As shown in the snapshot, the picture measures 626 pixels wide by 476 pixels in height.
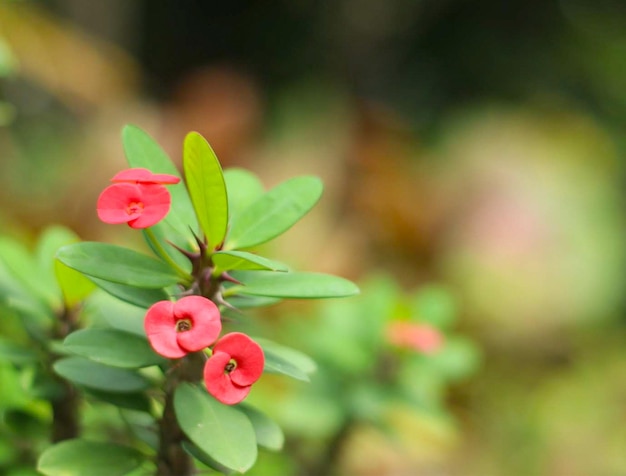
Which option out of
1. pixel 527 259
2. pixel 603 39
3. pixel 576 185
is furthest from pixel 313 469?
pixel 603 39

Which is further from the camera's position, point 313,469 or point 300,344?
point 300,344

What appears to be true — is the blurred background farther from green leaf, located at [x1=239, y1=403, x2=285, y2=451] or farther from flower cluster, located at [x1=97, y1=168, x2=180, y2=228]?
flower cluster, located at [x1=97, y1=168, x2=180, y2=228]

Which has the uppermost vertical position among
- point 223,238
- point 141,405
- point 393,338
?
point 393,338

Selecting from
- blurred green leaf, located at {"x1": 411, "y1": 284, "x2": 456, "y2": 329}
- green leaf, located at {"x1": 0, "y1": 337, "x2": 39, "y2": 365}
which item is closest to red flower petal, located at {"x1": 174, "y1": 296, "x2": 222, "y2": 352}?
green leaf, located at {"x1": 0, "y1": 337, "x2": 39, "y2": 365}

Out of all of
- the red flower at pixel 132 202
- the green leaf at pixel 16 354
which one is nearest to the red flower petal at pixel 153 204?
the red flower at pixel 132 202

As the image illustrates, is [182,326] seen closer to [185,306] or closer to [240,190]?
[185,306]

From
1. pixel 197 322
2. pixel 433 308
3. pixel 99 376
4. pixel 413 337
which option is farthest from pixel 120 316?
pixel 433 308

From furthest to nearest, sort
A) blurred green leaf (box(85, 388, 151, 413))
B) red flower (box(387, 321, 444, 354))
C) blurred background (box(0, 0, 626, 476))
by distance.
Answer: blurred background (box(0, 0, 626, 476))
red flower (box(387, 321, 444, 354))
blurred green leaf (box(85, 388, 151, 413))

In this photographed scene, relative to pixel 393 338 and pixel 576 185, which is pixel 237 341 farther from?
pixel 576 185
